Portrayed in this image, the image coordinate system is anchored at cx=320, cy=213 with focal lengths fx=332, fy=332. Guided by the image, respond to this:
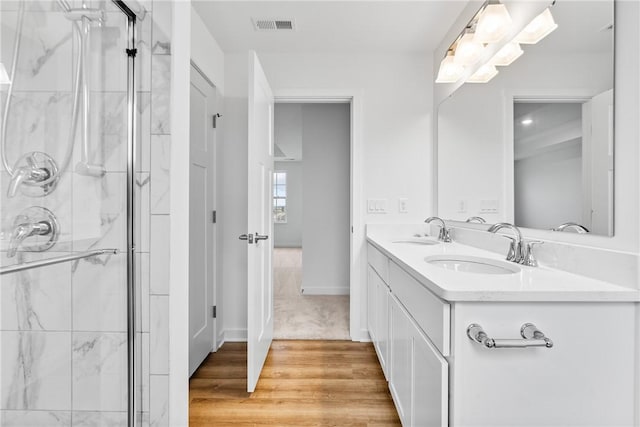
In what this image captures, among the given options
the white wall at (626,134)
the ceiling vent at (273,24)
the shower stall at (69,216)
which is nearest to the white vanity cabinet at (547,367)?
the white wall at (626,134)

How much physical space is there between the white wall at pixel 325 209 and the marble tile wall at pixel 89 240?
10.2ft

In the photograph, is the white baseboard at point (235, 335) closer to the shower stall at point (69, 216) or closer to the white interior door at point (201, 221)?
the white interior door at point (201, 221)

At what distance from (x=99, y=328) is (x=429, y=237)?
90.1 inches

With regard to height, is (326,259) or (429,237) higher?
(429,237)

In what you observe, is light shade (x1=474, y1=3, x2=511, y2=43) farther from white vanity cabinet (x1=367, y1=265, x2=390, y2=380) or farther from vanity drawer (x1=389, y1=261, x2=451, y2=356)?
white vanity cabinet (x1=367, y1=265, x2=390, y2=380)

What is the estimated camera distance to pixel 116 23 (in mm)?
1129

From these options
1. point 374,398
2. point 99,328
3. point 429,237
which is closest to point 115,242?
point 99,328

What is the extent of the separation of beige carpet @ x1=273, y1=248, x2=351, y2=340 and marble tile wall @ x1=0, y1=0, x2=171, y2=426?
5.80 ft

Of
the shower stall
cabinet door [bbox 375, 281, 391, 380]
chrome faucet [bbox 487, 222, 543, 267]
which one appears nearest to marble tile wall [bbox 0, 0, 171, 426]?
the shower stall

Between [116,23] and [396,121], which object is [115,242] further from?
[396,121]

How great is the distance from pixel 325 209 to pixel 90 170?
3315mm

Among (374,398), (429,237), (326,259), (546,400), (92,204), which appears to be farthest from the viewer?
(326,259)

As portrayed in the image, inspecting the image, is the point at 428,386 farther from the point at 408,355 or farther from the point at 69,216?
the point at 69,216

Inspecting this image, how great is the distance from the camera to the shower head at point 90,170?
1046mm
